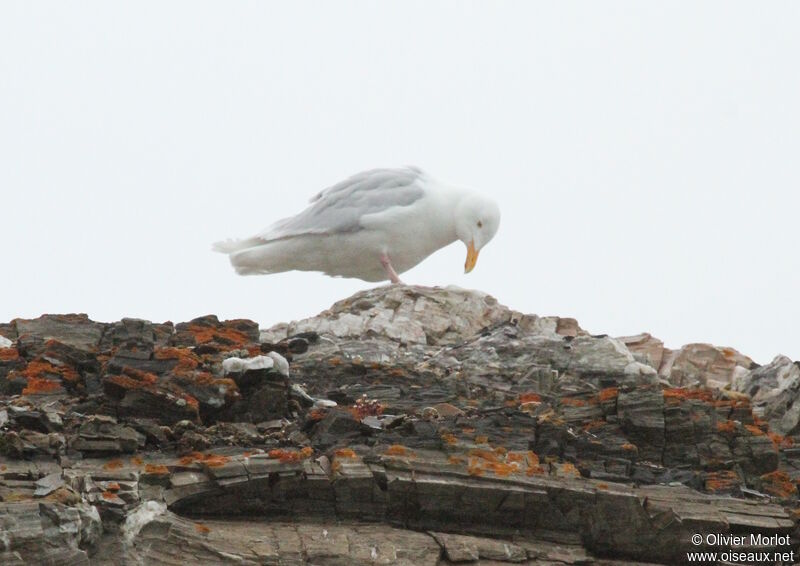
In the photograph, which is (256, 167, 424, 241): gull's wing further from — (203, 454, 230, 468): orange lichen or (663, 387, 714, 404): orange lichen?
(203, 454, 230, 468): orange lichen

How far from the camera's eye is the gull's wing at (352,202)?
54.4 ft

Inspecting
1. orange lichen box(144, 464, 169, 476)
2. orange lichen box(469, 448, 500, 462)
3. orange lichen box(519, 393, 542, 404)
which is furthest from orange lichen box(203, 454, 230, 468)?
orange lichen box(519, 393, 542, 404)

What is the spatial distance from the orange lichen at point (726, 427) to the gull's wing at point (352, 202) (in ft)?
24.6

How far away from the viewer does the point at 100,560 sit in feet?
22.4

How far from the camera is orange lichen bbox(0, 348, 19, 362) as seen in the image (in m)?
9.80

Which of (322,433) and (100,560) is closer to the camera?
(100,560)

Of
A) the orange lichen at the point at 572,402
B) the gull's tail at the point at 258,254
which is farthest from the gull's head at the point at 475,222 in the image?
the orange lichen at the point at 572,402

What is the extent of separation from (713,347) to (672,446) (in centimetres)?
329

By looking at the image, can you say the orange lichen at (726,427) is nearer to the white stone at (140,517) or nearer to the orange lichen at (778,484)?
the orange lichen at (778,484)

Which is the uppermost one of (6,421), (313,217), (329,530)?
(313,217)

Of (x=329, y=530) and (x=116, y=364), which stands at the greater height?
(x=116, y=364)

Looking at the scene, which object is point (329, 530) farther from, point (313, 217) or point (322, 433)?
point (313, 217)

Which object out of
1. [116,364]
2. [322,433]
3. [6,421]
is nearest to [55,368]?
[116,364]

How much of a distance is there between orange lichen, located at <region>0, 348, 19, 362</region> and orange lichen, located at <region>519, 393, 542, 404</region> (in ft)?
13.8
